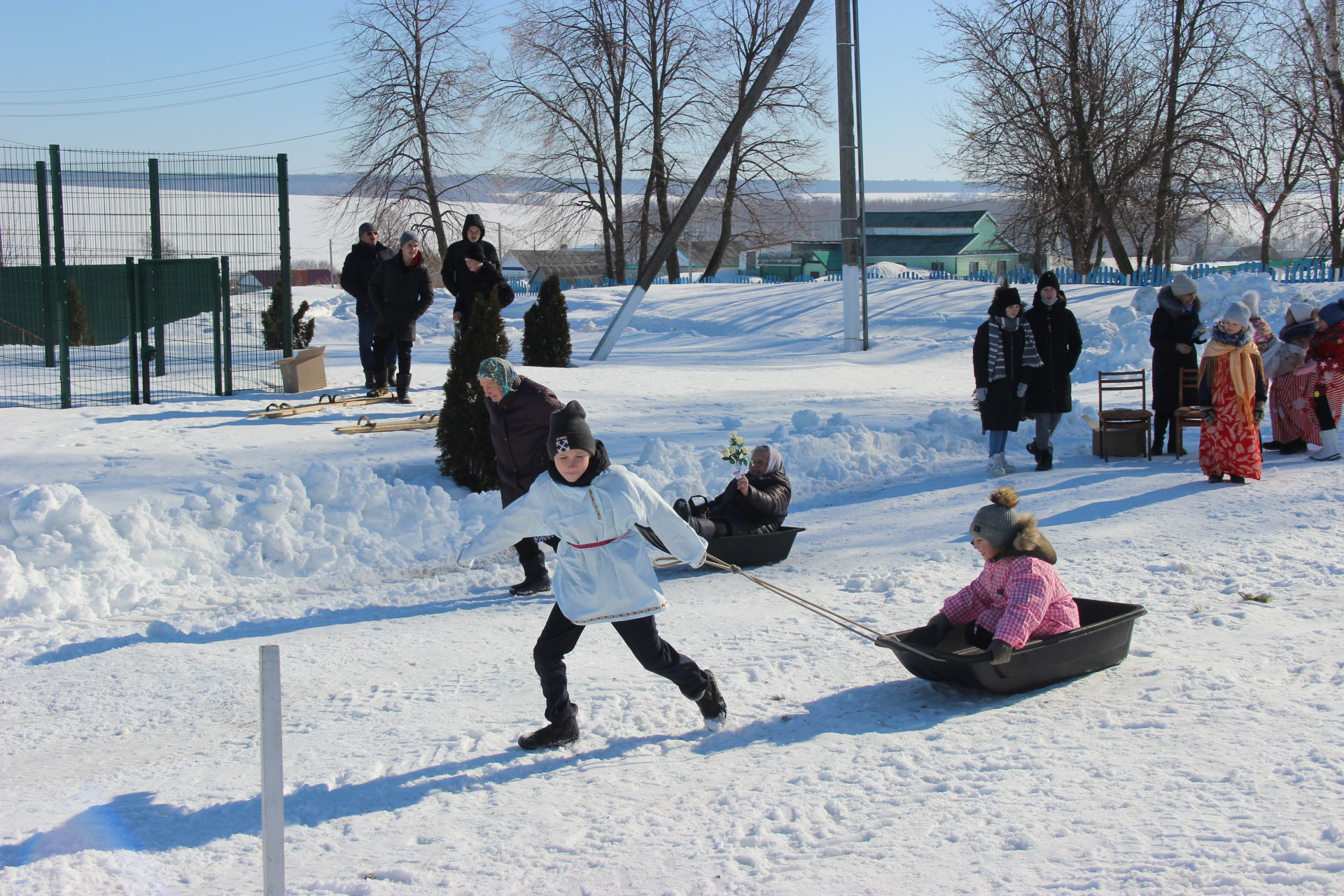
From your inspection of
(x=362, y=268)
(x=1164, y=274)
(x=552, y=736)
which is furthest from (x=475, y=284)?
(x=1164, y=274)

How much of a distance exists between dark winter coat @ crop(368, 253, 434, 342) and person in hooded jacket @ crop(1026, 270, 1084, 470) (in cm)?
612

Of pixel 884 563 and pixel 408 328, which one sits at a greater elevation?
pixel 408 328

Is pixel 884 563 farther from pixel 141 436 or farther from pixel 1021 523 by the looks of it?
pixel 141 436

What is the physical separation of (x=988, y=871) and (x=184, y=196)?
469 inches

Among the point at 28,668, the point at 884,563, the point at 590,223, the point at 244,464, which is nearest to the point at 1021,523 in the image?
the point at 884,563

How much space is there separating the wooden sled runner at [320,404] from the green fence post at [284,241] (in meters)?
1.65

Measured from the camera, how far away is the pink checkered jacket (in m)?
4.88

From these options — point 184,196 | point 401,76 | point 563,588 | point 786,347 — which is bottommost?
point 563,588

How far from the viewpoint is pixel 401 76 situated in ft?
131

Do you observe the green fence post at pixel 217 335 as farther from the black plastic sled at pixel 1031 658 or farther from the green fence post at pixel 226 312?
the black plastic sled at pixel 1031 658

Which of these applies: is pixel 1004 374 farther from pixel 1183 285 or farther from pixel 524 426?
pixel 524 426

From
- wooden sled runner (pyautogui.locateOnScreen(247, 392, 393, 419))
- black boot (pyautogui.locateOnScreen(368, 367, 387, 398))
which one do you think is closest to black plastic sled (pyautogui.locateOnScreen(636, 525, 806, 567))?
wooden sled runner (pyautogui.locateOnScreen(247, 392, 393, 419))

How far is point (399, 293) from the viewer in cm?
1165

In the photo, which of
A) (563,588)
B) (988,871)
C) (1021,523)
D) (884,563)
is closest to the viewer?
(988,871)
